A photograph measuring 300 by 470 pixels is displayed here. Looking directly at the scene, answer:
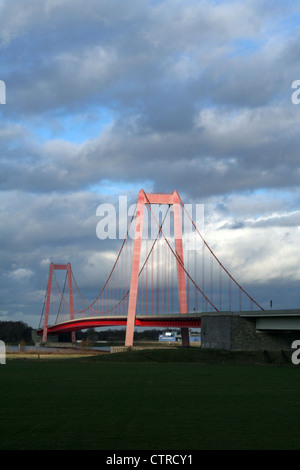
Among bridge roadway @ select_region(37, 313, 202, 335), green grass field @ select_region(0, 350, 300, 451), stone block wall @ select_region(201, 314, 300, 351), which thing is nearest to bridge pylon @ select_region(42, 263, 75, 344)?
bridge roadway @ select_region(37, 313, 202, 335)

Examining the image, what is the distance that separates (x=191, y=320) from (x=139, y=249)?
1098 cm

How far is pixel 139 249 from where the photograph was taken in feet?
257

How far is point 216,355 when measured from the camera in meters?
57.5

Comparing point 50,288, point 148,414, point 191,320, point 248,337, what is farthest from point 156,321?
point 50,288

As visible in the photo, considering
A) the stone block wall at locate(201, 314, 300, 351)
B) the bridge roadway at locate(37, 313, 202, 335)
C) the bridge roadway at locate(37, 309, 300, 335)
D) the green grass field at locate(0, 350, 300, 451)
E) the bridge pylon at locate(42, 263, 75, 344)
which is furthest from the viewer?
the bridge pylon at locate(42, 263, 75, 344)

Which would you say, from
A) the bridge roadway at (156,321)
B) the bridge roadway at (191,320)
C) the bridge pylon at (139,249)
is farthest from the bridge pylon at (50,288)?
the bridge pylon at (139,249)

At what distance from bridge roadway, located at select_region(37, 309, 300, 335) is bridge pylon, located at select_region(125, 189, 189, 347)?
7.03 feet

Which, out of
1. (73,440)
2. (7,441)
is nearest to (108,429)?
(73,440)

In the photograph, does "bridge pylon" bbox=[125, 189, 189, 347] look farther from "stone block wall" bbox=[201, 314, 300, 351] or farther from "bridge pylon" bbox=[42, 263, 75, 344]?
"bridge pylon" bbox=[42, 263, 75, 344]

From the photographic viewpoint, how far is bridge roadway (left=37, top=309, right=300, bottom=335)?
57.6m

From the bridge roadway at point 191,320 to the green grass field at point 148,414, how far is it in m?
25.7

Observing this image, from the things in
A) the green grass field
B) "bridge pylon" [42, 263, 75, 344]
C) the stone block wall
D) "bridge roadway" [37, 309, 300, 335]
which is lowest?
the green grass field
